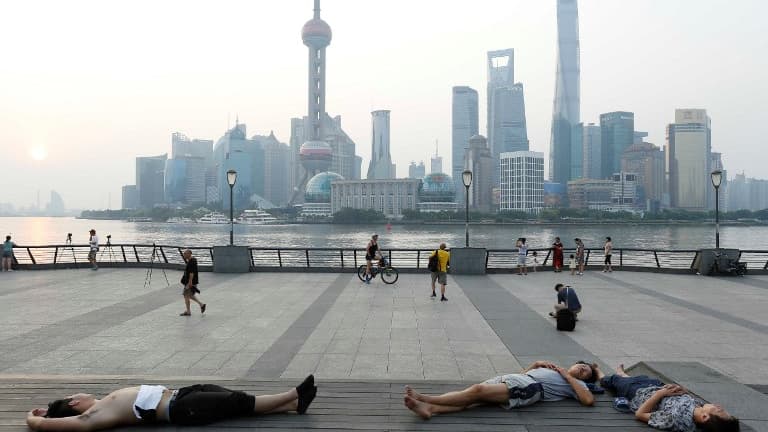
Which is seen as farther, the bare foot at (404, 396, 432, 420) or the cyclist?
the cyclist

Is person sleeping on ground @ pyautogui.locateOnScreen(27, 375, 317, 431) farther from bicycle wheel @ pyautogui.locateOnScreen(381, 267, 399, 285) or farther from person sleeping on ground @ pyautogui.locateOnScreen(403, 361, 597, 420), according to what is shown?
bicycle wheel @ pyautogui.locateOnScreen(381, 267, 399, 285)

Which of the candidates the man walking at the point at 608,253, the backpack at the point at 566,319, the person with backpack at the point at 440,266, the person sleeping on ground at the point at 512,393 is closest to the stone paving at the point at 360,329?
the backpack at the point at 566,319

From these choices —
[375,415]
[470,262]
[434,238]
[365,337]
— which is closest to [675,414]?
[375,415]

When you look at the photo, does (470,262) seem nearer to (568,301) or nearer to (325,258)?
(568,301)

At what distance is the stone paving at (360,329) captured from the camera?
27.2ft

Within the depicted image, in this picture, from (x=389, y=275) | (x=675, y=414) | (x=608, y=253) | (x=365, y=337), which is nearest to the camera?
(x=675, y=414)

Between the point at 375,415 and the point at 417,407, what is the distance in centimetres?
50

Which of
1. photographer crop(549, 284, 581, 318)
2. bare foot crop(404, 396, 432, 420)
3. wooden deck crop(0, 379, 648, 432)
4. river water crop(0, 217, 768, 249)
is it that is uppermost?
photographer crop(549, 284, 581, 318)

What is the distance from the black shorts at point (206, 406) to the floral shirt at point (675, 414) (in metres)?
4.23

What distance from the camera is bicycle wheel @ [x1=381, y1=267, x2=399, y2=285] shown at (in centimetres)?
1864

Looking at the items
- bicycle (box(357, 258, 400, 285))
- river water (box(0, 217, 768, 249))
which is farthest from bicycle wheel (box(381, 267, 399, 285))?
river water (box(0, 217, 768, 249))

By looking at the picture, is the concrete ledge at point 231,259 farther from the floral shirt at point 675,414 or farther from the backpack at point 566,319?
the floral shirt at point 675,414

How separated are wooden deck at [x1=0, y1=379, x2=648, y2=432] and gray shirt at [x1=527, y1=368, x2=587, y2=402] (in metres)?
0.08

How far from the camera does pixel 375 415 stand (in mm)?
5758
